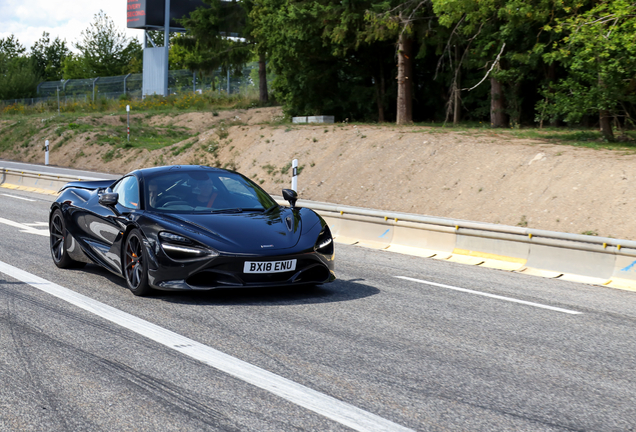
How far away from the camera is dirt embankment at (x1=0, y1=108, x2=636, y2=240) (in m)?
15.3

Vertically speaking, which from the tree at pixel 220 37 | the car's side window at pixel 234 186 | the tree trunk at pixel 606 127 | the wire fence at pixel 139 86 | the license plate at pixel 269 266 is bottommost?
the license plate at pixel 269 266

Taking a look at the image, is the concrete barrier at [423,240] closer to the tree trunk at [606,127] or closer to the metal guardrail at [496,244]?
the metal guardrail at [496,244]

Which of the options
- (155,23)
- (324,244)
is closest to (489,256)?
(324,244)

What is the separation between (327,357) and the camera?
522cm

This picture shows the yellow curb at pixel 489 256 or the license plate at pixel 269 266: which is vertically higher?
the license plate at pixel 269 266

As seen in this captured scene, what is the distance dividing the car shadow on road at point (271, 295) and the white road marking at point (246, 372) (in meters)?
0.73

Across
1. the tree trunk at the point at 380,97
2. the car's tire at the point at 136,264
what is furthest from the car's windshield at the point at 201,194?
the tree trunk at the point at 380,97

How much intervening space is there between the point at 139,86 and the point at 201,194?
56.1 m

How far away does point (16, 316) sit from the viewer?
6434 mm

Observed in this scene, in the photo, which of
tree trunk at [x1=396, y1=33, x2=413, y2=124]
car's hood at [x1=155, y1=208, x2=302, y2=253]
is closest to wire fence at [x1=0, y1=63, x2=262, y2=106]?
tree trunk at [x1=396, y1=33, x2=413, y2=124]

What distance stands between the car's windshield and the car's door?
220 mm

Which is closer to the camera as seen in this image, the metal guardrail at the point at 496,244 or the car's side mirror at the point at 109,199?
the car's side mirror at the point at 109,199

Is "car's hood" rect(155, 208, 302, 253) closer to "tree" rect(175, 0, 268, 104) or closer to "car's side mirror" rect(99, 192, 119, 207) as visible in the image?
"car's side mirror" rect(99, 192, 119, 207)

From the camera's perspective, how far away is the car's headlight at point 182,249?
22.3 feet
